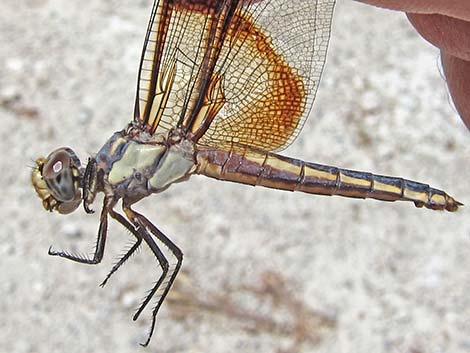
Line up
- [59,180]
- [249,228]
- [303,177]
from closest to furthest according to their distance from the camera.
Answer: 1. [59,180]
2. [303,177]
3. [249,228]

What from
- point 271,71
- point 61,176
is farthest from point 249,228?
point 61,176

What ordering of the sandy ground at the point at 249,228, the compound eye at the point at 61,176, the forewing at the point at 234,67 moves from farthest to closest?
the sandy ground at the point at 249,228
the forewing at the point at 234,67
the compound eye at the point at 61,176

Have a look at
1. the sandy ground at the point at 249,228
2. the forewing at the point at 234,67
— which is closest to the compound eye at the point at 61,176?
the forewing at the point at 234,67

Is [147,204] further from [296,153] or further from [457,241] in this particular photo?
[457,241]

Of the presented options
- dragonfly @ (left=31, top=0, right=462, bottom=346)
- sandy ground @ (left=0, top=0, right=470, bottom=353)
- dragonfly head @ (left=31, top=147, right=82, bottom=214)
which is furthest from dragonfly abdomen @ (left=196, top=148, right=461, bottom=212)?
sandy ground @ (left=0, top=0, right=470, bottom=353)

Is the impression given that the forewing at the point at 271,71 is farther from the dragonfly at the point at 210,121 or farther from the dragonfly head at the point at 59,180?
the dragonfly head at the point at 59,180

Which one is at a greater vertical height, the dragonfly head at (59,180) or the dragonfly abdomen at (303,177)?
the dragonfly abdomen at (303,177)

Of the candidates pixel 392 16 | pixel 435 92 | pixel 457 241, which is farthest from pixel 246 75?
pixel 392 16

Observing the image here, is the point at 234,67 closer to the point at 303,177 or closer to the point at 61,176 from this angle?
the point at 303,177
